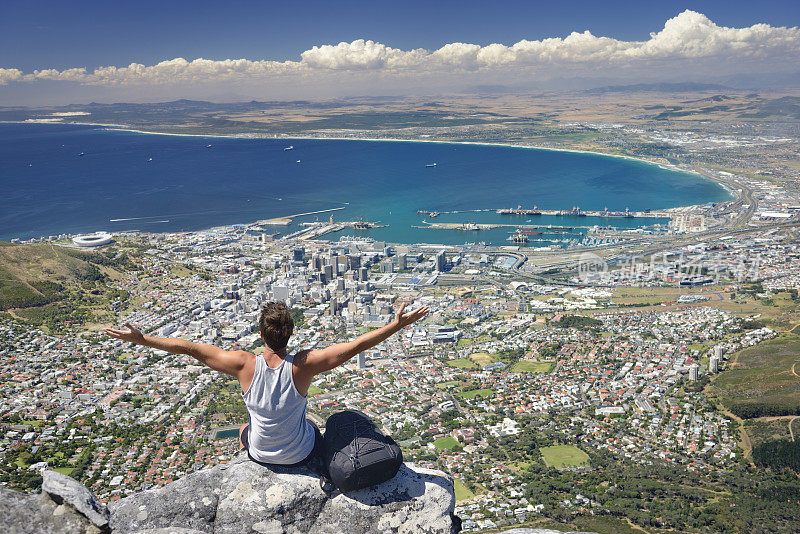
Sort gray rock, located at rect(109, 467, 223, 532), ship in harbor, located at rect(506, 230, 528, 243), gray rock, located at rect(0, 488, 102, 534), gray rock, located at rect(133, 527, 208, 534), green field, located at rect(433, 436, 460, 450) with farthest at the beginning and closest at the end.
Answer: ship in harbor, located at rect(506, 230, 528, 243)
green field, located at rect(433, 436, 460, 450)
gray rock, located at rect(109, 467, 223, 532)
gray rock, located at rect(133, 527, 208, 534)
gray rock, located at rect(0, 488, 102, 534)

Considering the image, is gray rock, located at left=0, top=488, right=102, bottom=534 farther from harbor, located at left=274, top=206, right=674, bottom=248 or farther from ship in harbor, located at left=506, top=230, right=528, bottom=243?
ship in harbor, located at left=506, top=230, right=528, bottom=243

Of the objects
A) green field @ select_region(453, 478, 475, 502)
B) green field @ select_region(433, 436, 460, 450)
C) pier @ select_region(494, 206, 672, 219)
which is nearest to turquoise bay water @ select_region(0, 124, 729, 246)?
pier @ select_region(494, 206, 672, 219)

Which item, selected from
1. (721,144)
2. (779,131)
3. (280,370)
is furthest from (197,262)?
(779,131)

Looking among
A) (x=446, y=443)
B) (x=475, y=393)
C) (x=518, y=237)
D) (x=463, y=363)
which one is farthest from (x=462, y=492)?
(x=518, y=237)

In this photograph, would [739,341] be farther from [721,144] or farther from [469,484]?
[721,144]

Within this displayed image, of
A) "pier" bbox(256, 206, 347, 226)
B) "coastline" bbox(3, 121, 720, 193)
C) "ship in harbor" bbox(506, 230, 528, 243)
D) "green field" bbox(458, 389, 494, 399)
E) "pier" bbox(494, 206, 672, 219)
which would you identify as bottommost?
"green field" bbox(458, 389, 494, 399)

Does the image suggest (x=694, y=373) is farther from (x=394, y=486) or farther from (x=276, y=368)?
(x=276, y=368)
